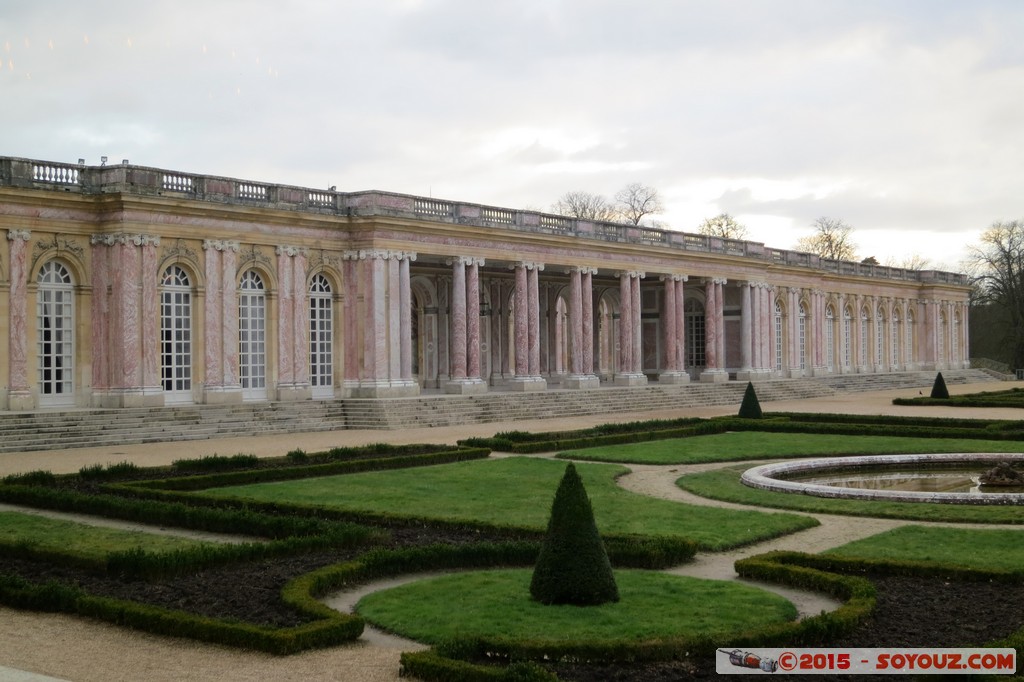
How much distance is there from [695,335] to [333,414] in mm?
29397

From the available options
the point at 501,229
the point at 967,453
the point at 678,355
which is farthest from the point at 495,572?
the point at 678,355

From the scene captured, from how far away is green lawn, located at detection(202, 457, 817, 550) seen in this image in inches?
603

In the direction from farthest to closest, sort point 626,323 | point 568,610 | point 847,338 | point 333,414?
point 847,338
point 626,323
point 333,414
point 568,610

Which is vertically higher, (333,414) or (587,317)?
(587,317)

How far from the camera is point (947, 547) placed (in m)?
13.8

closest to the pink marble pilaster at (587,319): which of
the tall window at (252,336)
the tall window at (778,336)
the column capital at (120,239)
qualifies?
the tall window at (252,336)

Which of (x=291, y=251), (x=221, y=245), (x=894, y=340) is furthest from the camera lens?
(x=894, y=340)

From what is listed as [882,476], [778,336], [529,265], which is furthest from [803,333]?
[882,476]

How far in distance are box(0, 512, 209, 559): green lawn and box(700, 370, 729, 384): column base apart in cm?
4084

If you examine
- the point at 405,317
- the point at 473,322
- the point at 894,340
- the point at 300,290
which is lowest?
the point at 894,340

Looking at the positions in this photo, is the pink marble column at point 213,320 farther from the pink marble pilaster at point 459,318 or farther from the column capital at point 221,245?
the pink marble pilaster at point 459,318

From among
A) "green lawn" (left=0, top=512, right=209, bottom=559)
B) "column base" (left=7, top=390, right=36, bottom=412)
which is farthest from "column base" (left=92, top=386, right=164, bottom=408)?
"green lawn" (left=0, top=512, right=209, bottom=559)

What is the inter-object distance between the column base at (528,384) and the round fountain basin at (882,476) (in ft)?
67.2

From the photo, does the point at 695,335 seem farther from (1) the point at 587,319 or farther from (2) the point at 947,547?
(2) the point at 947,547
